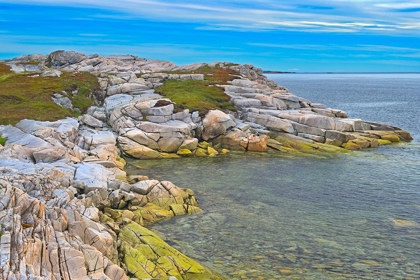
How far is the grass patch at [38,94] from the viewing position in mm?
52531

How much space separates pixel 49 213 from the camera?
20.2 meters

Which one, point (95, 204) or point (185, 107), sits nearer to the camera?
point (95, 204)

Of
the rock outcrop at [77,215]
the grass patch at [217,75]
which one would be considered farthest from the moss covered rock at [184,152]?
the grass patch at [217,75]

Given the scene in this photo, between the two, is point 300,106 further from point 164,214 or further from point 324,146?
point 164,214

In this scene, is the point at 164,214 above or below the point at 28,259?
below

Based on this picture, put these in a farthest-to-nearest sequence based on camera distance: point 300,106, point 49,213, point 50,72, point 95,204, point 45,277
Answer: point 50,72 < point 300,106 < point 95,204 < point 49,213 < point 45,277

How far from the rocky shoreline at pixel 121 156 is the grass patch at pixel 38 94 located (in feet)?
6.69

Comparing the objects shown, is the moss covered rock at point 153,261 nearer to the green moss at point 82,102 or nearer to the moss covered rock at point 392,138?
the green moss at point 82,102

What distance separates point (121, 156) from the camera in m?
52.6

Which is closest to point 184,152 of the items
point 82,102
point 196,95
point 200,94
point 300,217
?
point 82,102

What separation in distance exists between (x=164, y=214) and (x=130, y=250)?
30.7ft

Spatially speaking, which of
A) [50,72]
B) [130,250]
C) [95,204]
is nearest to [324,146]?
[95,204]

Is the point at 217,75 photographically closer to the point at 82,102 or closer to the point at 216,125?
the point at 82,102

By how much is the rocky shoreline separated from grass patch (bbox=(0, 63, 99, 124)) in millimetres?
2039
